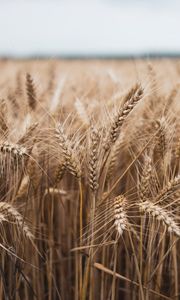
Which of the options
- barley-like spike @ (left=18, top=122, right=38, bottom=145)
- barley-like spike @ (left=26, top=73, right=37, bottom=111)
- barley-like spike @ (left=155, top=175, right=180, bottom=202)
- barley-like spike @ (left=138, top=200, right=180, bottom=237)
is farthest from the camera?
barley-like spike @ (left=26, top=73, right=37, bottom=111)

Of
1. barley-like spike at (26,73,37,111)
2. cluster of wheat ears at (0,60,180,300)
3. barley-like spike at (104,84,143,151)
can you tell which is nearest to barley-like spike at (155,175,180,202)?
cluster of wheat ears at (0,60,180,300)

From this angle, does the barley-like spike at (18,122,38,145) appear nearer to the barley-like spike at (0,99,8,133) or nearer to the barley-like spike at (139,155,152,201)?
the barley-like spike at (0,99,8,133)

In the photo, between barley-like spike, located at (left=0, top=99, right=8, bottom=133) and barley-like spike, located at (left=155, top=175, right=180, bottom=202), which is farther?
barley-like spike, located at (left=0, top=99, right=8, bottom=133)

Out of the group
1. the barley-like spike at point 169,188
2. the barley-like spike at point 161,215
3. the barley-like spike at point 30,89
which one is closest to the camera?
the barley-like spike at point 161,215

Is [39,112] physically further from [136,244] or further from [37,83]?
[136,244]

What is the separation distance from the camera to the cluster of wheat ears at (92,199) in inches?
57.5

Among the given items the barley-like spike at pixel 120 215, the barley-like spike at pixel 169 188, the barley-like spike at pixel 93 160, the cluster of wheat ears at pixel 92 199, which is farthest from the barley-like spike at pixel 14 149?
the barley-like spike at pixel 169 188

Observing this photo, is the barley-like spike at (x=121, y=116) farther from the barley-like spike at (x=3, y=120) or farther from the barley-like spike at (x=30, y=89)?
the barley-like spike at (x=30, y=89)

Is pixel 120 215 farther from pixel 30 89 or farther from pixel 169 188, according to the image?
pixel 30 89

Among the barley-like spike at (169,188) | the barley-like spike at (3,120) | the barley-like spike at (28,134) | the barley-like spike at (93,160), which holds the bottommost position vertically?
the barley-like spike at (169,188)

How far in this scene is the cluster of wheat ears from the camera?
57.5 inches

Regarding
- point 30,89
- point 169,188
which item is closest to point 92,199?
point 169,188

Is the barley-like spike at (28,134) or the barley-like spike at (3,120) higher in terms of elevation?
the barley-like spike at (3,120)

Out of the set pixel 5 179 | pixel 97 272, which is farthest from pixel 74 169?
pixel 97 272
